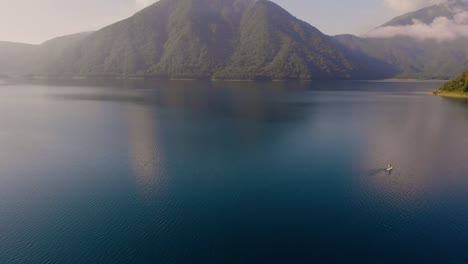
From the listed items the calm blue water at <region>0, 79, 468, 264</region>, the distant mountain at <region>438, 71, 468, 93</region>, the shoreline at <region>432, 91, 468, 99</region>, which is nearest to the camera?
the calm blue water at <region>0, 79, 468, 264</region>

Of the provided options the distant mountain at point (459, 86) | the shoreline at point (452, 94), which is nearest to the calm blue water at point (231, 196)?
the shoreline at point (452, 94)

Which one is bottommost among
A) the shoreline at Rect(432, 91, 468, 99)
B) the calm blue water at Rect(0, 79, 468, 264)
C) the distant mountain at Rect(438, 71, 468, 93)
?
the calm blue water at Rect(0, 79, 468, 264)

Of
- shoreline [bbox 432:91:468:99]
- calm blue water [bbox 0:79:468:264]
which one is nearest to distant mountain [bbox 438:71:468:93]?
shoreline [bbox 432:91:468:99]

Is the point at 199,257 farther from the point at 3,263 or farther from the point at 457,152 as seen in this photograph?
the point at 457,152

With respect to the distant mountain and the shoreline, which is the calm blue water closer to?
the shoreline

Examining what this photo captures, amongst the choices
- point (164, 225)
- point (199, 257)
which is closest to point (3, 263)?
point (164, 225)

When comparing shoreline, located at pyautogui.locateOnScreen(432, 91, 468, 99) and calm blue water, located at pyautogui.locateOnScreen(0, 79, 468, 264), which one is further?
shoreline, located at pyautogui.locateOnScreen(432, 91, 468, 99)

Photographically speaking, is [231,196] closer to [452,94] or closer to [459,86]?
[459,86]

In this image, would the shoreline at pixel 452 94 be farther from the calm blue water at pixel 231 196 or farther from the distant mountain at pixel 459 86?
the calm blue water at pixel 231 196

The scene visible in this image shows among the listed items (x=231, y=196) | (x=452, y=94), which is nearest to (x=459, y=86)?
(x=452, y=94)
